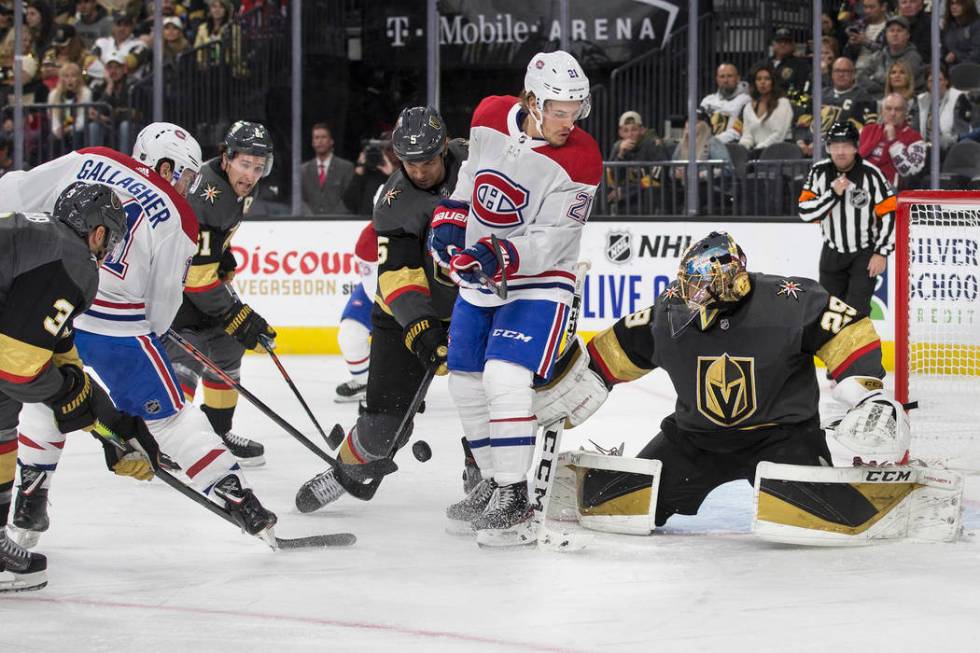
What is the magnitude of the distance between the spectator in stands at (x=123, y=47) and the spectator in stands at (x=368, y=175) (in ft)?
4.71

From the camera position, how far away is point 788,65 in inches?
281

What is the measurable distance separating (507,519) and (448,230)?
0.70m

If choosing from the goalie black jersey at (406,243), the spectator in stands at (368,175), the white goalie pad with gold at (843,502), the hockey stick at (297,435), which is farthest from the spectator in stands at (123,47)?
the white goalie pad with gold at (843,502)

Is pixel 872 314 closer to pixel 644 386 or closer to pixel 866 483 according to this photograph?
pixel 644 386

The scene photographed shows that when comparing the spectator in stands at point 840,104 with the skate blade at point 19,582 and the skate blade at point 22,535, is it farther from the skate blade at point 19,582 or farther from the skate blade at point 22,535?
the skate blade at point 19,582

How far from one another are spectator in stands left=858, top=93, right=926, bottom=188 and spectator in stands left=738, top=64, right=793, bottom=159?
18.6 inches

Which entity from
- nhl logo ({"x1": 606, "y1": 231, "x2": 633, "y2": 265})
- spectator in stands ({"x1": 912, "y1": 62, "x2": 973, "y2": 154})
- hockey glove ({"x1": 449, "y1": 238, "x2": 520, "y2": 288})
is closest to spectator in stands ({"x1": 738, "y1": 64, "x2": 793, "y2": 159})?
spectator in stands ({"x1": 912, "y1": 62, "x2": 973, "y2": 154})

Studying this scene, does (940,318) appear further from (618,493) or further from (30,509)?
(30,509)

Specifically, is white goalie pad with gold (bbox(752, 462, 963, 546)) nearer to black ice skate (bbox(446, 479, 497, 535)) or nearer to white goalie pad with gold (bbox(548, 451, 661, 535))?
white goalie pad with gold (bbox(548, 451, 661, 535))

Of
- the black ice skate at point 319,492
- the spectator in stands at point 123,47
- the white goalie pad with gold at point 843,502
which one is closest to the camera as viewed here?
the white goalie pad with gold at point 843,502

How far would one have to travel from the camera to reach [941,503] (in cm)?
331

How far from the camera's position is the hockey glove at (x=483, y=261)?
329cm

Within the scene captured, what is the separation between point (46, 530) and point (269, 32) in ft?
15.4

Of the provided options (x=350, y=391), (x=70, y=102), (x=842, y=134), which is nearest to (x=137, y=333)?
(x=350, y=391)
